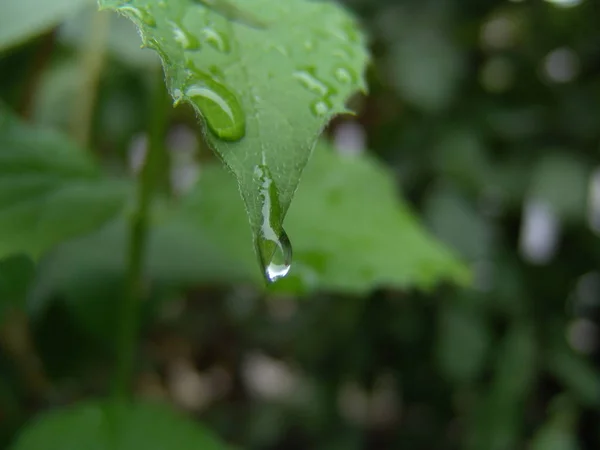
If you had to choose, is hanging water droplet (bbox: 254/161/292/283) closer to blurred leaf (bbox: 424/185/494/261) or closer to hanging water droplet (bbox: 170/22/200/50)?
hanging water droplet (bbox: 170/22/200/50)

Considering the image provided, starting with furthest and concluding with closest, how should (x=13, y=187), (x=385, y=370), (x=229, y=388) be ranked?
1. (x=229, y=388)
2. (x=385, y=370)
3. (x=13, y=187)

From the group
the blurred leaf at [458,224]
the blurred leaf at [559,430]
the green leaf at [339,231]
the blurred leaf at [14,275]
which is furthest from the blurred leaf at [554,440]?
the blurred leaf at [14,275]

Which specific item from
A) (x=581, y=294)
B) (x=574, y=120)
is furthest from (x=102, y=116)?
(x=581, y=294)

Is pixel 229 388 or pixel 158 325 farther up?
pixel 158 325

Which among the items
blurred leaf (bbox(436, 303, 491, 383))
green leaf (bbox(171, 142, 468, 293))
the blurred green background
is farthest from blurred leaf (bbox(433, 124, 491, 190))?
green leaf (bbox(171, 142, 468, 293))

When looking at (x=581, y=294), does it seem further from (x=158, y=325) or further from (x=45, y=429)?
(x=45, y=429)

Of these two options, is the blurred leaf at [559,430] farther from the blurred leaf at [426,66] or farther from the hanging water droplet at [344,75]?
the hanging water droplet at [344,75]
